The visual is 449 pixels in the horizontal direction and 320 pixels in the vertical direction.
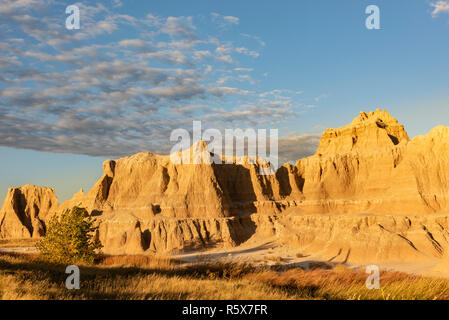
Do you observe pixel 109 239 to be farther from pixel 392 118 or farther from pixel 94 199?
pixel 392 118

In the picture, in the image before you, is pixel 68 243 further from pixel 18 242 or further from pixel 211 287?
pixel 18 242

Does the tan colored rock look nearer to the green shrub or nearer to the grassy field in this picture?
the green shrub

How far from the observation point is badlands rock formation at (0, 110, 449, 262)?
42.1m

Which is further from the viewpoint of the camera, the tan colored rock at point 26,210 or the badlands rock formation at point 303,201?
the tan colored rock at point 26,210

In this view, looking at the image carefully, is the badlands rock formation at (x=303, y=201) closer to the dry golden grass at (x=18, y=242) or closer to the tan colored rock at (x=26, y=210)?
the dry golden grass at (x=18, y=242)

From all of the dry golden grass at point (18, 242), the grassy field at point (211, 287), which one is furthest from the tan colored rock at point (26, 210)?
the grassy field at point (211, 287)

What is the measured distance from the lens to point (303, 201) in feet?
189

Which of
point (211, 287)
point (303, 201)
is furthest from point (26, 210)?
point (211, 287)

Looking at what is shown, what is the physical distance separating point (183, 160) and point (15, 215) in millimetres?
42591

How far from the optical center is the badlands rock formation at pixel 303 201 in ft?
138

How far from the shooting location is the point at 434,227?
42219mm

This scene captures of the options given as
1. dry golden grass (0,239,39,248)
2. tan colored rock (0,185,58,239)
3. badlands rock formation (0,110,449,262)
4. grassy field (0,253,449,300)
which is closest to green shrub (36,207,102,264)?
grassy field (0,253,449,300)

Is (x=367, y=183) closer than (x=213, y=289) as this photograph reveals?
No
